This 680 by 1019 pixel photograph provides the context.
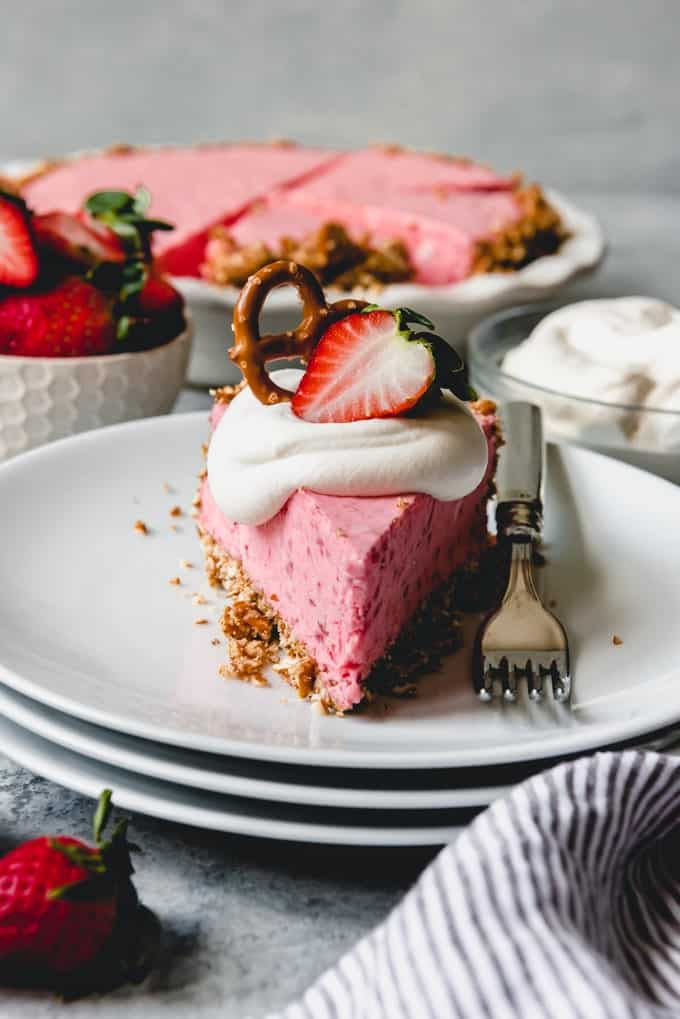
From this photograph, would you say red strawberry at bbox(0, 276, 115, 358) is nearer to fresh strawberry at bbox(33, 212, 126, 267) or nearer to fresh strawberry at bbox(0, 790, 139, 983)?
fresh strawberry at bbox(33, 212, 126, 267)

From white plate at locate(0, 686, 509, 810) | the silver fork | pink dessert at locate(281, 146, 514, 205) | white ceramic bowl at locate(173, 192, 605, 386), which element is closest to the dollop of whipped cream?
the silver fork

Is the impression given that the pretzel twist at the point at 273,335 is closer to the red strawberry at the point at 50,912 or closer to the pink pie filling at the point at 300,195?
the red strawberry at the point at 50,912

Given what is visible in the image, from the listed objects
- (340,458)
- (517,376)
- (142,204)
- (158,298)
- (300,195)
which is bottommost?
(300,195)

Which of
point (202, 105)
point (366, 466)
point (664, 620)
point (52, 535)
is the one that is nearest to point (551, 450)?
point (664, 620)

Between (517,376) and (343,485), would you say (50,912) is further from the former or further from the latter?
(517,376)

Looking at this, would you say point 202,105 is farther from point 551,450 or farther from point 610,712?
point 610,712

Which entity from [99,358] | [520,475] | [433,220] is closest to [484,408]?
[520,475]

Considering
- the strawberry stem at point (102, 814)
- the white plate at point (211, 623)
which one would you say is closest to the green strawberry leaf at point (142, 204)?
the white plate at point (211, 623)

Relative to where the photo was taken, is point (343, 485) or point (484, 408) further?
point (484, 408)

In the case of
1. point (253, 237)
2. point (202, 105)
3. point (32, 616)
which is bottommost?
point (202, 105)
